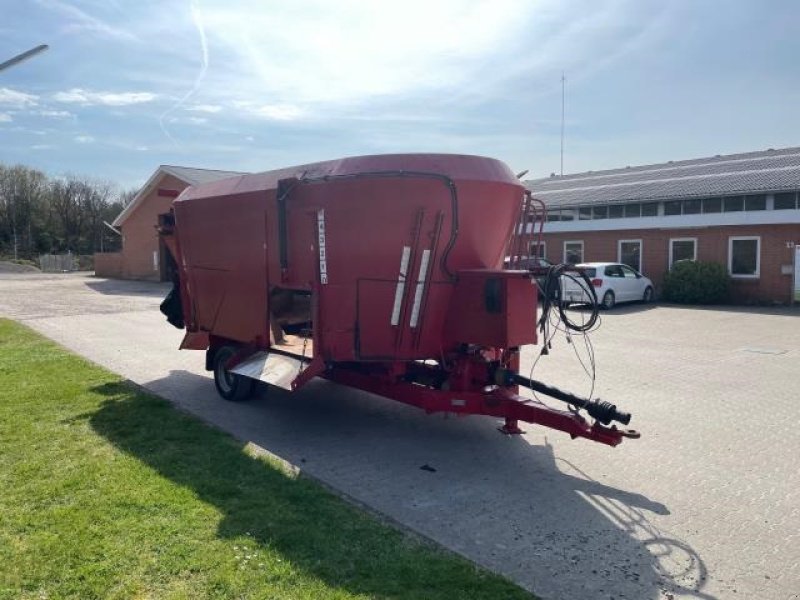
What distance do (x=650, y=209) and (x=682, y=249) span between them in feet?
6.82

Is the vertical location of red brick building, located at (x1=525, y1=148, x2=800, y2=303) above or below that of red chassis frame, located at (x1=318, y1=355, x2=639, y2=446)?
above

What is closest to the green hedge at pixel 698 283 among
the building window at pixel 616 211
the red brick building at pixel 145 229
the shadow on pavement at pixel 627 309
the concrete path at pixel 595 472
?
the shadow on pavement at pixel 627 309

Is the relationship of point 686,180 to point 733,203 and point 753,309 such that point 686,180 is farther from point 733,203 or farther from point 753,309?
point 753,309

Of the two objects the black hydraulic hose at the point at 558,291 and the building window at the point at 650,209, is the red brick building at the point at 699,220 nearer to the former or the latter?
the building window at the point at 650,209

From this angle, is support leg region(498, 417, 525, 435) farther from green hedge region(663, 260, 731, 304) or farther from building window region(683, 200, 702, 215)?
building window region(683, 200, 702, 215)

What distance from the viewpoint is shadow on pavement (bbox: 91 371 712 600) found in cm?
404

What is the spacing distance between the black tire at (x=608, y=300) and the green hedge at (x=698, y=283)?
279 centimetres

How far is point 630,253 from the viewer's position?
25.2m

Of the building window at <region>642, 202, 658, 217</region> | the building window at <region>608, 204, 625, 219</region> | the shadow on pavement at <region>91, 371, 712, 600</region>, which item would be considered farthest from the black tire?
the shadow on pavement at <region>91, 371, 712, 600</region>

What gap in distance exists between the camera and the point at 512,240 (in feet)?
22.9

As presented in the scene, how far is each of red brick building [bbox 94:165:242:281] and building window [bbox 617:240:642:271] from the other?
2102 centimetres

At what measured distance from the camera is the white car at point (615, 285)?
20.7 metres

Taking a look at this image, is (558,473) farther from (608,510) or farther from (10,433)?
(10,433)

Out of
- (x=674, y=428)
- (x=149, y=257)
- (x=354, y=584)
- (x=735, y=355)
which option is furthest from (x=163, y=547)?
(x=149, y=257)
